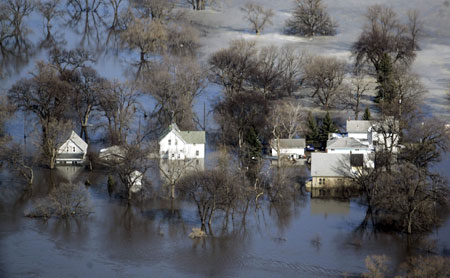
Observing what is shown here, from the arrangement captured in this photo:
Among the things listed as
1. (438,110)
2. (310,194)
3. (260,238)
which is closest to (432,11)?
(438,110)

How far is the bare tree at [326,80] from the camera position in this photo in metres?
54.0

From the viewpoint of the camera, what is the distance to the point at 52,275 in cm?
3050

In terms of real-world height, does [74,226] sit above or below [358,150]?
below

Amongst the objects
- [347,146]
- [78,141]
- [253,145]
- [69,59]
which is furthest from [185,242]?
[69,59]

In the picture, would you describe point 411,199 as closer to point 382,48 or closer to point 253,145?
point 253,145

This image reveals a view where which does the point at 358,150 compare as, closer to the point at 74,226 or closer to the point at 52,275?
the point at 74,226

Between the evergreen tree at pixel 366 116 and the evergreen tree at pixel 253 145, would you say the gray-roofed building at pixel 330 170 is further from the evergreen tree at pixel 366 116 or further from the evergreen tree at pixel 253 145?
the evergreen tree at pixel 366 116

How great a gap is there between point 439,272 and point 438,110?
84.7ft

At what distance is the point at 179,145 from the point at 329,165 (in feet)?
26.7

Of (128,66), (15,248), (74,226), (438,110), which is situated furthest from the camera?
(128,66)

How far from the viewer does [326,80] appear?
55.4m

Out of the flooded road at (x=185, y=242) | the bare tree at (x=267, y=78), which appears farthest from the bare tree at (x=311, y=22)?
the flooded road at (x=185, y=242)

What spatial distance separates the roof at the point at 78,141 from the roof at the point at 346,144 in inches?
462

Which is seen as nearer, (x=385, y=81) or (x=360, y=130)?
(x=360, y=130)
